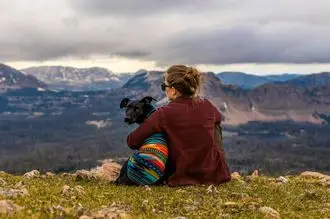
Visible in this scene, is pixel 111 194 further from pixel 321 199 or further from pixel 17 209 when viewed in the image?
pixel 321 199

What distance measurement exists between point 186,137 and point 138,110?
6.54 ft

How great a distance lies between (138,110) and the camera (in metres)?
16.9

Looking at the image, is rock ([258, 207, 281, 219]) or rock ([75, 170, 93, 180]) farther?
rock ([75, 170, 93, 180])

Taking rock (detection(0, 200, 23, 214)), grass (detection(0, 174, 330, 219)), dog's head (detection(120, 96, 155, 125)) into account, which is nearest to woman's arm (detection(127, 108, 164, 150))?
dog's head (detection(120, 96, 155, 125))

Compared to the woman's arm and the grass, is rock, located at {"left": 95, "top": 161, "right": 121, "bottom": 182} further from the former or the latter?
the grass

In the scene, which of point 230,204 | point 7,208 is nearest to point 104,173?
point 230,204

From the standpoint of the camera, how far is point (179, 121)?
661 inches

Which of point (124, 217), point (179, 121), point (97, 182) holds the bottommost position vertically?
point (97, 182)

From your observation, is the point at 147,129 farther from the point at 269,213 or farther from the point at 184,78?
the point at 269,213

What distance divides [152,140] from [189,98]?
2096 millimetres

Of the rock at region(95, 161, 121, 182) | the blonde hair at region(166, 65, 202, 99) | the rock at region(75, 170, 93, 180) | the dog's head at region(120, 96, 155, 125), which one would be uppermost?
the blonde hair at region(166, 65, 202, 99)

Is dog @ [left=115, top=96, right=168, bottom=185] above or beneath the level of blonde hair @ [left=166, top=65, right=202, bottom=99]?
beneath

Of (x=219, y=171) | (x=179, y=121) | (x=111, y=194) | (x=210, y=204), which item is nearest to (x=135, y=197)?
(x=111, y=194)

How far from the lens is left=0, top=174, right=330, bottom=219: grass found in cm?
1064
